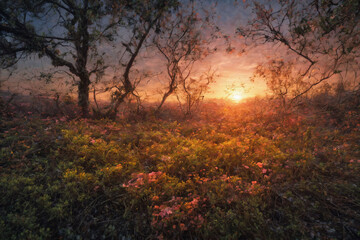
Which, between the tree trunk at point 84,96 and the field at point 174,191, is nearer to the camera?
the field at point 174,191

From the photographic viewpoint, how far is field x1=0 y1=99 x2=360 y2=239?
3438 millimetres

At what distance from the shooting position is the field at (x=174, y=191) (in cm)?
→ 344

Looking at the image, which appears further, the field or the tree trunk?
Answer: the tree trunk

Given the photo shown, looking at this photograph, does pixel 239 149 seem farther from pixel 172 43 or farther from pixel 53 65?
pixel 53 65

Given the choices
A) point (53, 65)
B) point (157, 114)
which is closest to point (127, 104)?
point (157, 114)

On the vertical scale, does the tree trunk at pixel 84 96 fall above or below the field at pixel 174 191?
above

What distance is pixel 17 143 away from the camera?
644 centimetres

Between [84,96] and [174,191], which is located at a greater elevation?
[84,96]

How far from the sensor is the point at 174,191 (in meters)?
4.52

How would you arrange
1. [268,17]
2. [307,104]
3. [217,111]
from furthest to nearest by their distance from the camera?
[217,111] → [307,104] → [268,17]

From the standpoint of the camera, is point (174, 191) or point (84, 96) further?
point (84, 96)

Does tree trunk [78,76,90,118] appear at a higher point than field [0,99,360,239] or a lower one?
higher

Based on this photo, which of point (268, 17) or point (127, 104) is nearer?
point (268, 17)

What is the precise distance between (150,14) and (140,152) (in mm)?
9782
